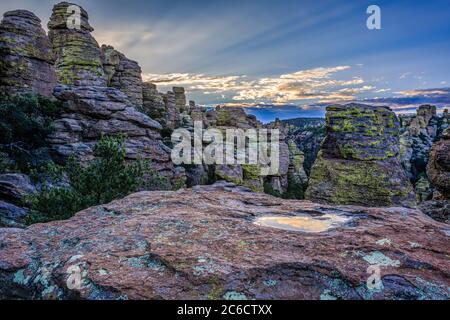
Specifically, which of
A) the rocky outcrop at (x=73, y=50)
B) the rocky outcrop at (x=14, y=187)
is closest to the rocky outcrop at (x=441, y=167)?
the rocky outcrop at (x=14, y=187)

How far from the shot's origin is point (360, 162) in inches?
1225

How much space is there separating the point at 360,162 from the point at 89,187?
25.9m

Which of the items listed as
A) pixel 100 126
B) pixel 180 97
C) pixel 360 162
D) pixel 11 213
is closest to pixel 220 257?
pixel 11 213

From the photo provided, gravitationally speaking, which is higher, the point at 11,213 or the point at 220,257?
the point at 220,257

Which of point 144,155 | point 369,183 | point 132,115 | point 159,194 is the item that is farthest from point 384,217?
point 132,115

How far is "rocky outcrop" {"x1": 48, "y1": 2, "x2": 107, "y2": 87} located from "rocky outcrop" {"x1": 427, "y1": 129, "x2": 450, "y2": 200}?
3740 centimetres

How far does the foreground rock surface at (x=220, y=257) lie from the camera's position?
11.9 feet

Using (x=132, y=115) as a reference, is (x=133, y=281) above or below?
below

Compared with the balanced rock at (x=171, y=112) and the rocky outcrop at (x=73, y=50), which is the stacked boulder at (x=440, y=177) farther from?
the balanced rock at (x=171, y=112)

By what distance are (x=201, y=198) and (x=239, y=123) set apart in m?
58.8

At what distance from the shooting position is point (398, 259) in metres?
4.33

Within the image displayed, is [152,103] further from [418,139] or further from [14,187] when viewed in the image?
[418,139]
